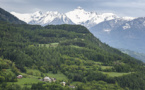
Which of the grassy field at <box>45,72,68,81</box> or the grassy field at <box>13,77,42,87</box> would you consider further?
the grassy field at <box>45,72,68,81</box>

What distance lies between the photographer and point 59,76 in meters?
158

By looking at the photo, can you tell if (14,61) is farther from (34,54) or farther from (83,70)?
(83,70)

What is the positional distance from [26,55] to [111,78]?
242 ft

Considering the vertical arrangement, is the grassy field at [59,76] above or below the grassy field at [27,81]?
below

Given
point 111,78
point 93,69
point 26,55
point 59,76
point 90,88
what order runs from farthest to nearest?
1. point 26,55
2. point 93,69
3. point 59,76
4. point 111,78
5. point 90,88

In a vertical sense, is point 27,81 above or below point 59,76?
above

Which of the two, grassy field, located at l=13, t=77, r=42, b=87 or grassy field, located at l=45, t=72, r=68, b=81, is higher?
grassy field, located at l=13, t=77, r=42, b=87

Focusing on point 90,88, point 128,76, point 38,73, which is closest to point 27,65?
point 38,73

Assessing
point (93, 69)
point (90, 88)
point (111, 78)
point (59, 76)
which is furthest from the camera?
point (93, 69)

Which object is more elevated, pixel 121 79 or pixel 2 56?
pixel 2 56

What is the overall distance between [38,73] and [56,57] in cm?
4084

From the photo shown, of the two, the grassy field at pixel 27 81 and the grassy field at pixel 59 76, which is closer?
the grassy field at pixel 27 81

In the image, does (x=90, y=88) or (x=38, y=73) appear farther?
(x=38, y=73)

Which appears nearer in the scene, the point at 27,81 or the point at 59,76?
the point at 27,81
